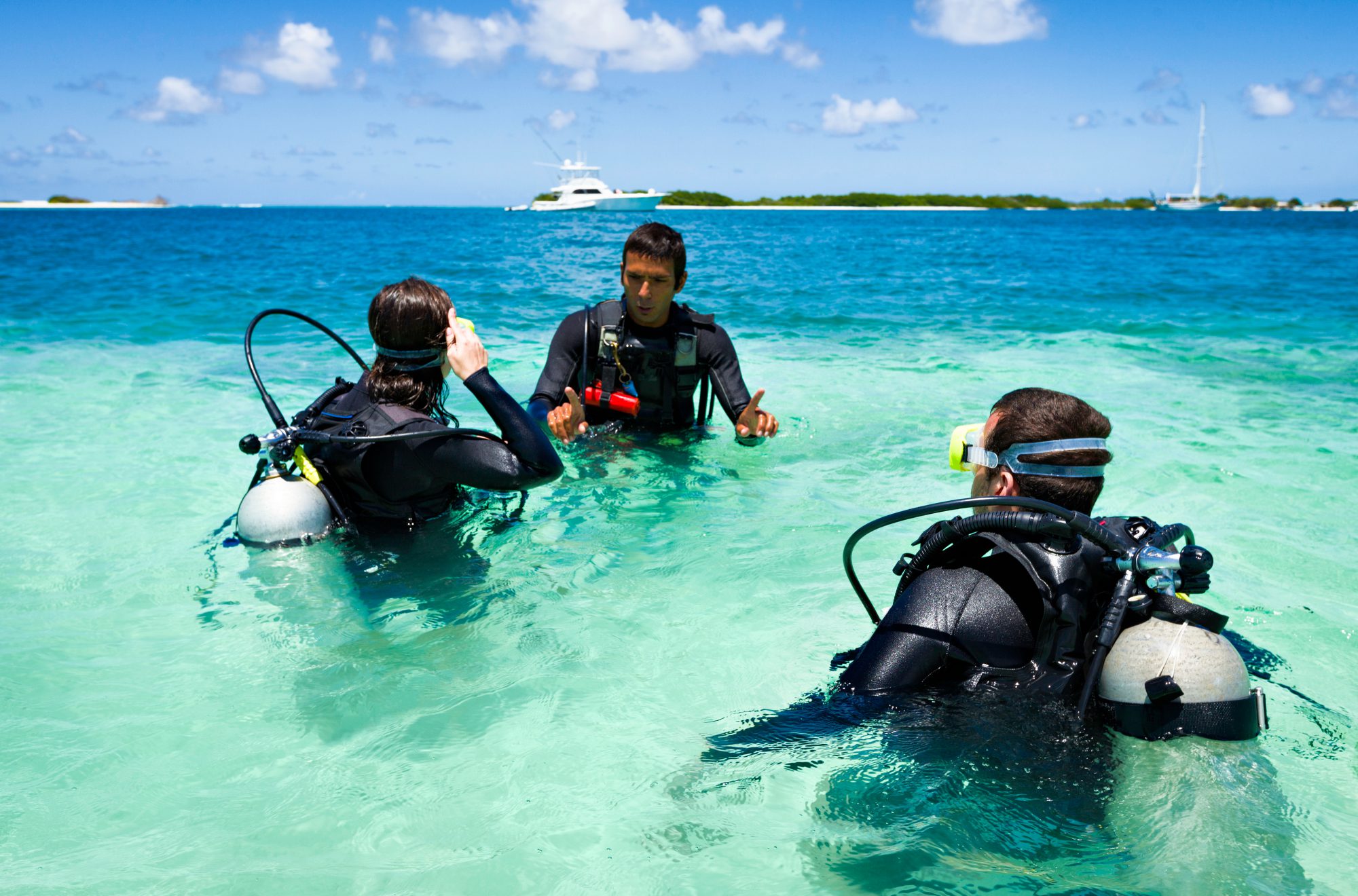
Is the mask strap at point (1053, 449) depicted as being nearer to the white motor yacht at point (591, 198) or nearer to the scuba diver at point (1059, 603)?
the scuba diver at point (1059, 603)

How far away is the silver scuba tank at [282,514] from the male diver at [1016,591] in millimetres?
2309

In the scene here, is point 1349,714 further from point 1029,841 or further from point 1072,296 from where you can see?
point 1072,296

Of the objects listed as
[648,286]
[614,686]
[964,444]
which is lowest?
[614,686]

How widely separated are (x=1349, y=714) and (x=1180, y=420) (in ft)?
17.4

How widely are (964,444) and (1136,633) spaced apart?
63 cm

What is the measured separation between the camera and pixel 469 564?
4.08 meters

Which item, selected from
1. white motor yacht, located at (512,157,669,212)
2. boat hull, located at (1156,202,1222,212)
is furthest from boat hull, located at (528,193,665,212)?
boat hull, located at (1156,202,1222,212)

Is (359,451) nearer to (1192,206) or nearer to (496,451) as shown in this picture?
(496,451)

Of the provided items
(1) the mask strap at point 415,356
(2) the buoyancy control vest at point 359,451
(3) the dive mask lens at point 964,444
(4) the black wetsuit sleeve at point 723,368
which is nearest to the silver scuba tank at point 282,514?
(2) the buoyancy control vest at point 359,451

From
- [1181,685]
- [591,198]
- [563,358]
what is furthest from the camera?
[591,198]

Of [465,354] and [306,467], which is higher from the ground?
[465,354]

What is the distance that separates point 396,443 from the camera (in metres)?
3.35

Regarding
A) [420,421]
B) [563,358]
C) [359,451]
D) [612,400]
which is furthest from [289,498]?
[612,400]

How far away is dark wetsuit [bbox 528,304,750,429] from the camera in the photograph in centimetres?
568
